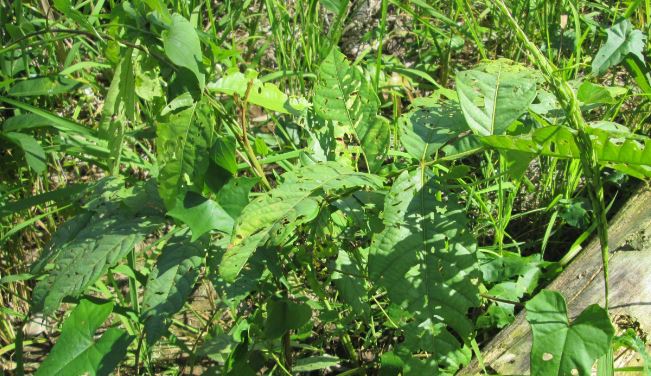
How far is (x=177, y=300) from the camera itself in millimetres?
1377

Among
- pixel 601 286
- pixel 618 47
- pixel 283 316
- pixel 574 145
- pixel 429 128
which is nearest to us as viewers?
pixel 574 145

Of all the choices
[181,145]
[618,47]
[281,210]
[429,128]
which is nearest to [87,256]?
[181,145]

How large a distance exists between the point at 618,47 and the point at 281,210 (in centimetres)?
172

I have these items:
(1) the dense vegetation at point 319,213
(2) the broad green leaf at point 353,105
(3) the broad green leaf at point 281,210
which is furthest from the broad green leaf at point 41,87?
(3) the broad green leaf at point 281,210

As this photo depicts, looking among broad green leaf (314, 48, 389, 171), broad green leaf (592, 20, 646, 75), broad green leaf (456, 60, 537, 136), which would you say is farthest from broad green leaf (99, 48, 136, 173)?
broad green leaf (592, 20, 646, 75)

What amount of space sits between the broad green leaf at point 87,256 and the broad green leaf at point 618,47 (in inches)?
65.9

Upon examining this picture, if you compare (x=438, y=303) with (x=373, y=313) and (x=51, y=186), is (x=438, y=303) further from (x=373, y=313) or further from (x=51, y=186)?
(x=51, y=186)

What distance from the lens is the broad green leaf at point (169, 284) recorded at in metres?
1.37

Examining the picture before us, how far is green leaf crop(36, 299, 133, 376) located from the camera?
1535mm

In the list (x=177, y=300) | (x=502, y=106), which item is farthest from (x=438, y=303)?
(x=177, y=300)

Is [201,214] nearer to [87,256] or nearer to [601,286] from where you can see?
[87,256]

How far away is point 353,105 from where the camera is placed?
4.66 ft

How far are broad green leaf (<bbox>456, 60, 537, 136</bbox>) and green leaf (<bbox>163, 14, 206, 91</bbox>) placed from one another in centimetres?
49

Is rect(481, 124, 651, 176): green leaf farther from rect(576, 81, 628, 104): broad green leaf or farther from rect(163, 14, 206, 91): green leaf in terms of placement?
rect(163, 14, 206, 91): green leaf
